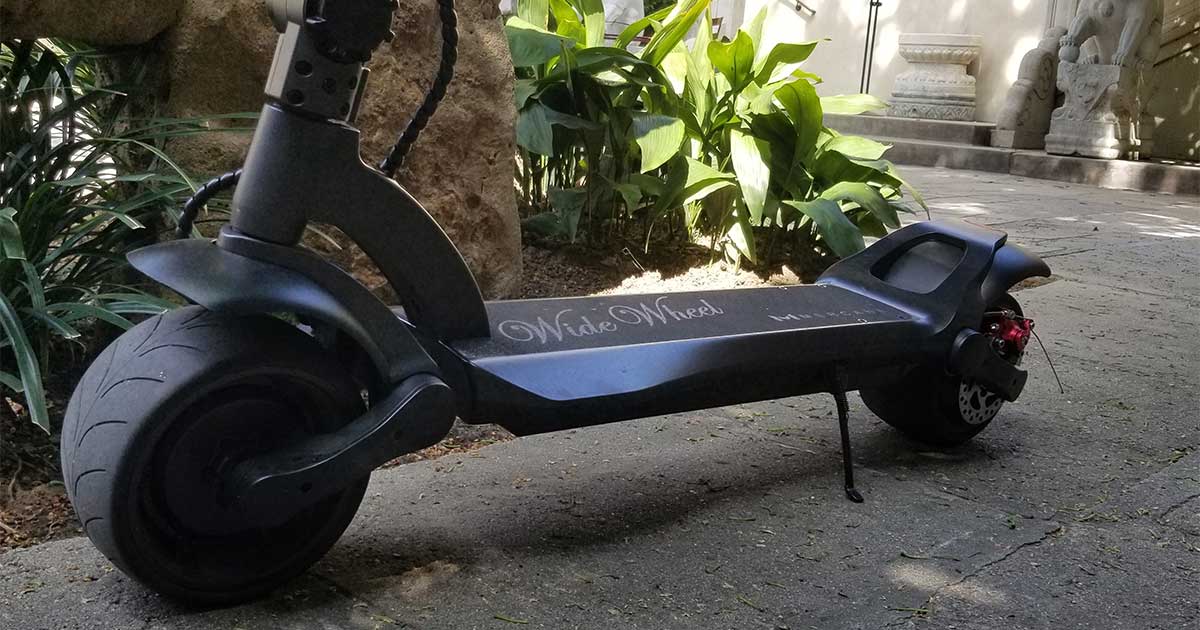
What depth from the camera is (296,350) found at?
1.79 metres

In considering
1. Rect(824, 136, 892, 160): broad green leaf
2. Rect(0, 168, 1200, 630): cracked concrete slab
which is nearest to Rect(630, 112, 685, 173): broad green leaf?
Rect(824, 136, 892, 160): broad green leaf

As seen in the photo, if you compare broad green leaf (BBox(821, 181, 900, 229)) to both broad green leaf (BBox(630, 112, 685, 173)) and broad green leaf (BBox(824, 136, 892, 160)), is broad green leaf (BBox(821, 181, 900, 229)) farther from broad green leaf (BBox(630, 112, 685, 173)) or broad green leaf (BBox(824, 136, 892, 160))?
broad green leaf (BBox(630, 112, 685, 173))

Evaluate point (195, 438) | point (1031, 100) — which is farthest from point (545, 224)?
point (1031, 100)

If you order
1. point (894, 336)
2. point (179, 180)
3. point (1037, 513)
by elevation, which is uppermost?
point (179, 180)

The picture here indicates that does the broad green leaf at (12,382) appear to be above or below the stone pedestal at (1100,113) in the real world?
below

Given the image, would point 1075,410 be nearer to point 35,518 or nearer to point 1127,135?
point 35,518

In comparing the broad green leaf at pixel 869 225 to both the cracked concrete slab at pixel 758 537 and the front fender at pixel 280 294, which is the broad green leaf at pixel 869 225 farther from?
the front fender at pixel 280 294

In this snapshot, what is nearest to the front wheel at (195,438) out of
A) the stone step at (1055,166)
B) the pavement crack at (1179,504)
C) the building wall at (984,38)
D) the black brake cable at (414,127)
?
the black brake cable at (414,127)

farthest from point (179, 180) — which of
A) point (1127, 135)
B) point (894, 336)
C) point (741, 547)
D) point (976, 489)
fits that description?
point (1127, 135)

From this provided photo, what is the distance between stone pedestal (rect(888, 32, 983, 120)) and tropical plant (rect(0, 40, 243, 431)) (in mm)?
10969

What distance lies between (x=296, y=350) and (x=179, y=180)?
98 centimetres

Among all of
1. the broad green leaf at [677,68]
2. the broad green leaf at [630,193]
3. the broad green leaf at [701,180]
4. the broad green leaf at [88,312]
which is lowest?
the broad green leaf at [88,312]

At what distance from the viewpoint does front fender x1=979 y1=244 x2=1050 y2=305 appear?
108 inches

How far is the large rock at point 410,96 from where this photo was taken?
9.41 feet
